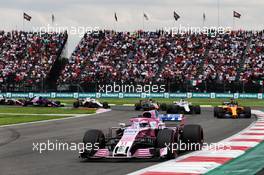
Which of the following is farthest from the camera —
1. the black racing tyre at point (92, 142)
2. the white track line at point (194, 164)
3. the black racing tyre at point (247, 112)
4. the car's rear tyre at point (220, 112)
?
the car's rear tyre at point (220, 112)

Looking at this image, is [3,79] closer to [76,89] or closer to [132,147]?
[76,89]

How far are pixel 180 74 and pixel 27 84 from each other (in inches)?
613

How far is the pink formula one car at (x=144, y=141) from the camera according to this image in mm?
11250

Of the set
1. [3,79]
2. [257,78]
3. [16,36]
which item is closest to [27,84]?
[3,79]

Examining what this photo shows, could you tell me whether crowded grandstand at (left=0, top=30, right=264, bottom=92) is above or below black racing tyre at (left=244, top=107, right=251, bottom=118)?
above

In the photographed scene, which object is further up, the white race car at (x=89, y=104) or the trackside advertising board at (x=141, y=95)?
the trackside advertising board at (x=141, y=95)

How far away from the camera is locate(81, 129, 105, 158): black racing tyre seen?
11438 mm

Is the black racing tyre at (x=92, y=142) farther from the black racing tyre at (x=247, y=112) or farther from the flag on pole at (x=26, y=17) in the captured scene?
the flag on pole at (x=26, y=17)

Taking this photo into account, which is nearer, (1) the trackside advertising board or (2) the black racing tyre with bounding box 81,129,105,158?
(2) the black racing tyre with bounding box 81,129,105,158

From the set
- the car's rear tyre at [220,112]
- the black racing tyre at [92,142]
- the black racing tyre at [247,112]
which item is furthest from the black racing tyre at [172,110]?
the black racing tyre at [92,142]

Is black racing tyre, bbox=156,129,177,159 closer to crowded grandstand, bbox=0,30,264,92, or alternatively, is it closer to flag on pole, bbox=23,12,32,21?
crowded grandstand, bbox=0,30,264,92

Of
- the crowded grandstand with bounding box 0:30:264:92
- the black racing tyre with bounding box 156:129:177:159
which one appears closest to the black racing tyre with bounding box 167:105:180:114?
the black racing tyre with bounding box 156:129:177:159

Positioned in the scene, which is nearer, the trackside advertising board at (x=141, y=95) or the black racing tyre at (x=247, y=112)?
the black racing tyre at (x=247, y=112)

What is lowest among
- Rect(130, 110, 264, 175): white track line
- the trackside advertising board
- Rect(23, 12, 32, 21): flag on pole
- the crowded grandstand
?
Rect(130, 110, 264, 175): white track line
